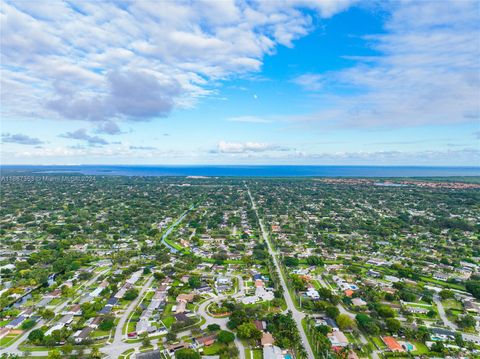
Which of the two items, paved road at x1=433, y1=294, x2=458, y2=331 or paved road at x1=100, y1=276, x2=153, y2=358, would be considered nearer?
paved road at x1=100, y1=276, x2=153, y2=358

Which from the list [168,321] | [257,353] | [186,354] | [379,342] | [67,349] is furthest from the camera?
[168,321]

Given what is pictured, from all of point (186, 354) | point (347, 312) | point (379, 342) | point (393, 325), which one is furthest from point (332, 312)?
point (186, 354)

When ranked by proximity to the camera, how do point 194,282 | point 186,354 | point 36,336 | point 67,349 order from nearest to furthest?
point 186,354
point 67,349
point 36,336
point 194,282

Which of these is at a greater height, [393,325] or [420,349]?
[393,325]

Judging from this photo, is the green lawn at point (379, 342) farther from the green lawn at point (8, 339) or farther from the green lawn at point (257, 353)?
the green lawn at point (8, 339)

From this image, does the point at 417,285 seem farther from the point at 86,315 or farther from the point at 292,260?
the point at 86,315

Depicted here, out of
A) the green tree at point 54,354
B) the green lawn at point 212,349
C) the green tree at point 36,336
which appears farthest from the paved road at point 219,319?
the green tree at point 36,336

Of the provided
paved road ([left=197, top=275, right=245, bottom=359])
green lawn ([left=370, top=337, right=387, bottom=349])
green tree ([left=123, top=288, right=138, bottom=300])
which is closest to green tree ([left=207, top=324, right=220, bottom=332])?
paved road ([left=197, top=275, right=245, bottom=359])

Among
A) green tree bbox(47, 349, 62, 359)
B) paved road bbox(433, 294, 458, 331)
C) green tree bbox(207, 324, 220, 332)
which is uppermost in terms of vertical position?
green tree bbox(47, 349, 62, 359)

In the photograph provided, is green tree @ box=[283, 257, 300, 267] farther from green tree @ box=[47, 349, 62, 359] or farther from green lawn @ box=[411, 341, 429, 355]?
green tree @ box=[47, 349, 62, 359]

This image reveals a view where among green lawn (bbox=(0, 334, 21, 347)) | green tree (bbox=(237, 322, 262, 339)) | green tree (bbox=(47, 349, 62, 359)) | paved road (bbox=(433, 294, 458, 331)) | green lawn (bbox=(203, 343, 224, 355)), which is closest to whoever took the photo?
green tree (bbox=(47, 349, 62, 359))

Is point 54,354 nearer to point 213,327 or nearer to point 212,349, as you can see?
point 212,349
